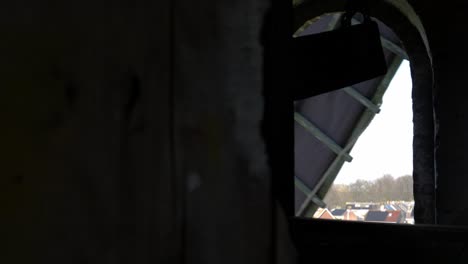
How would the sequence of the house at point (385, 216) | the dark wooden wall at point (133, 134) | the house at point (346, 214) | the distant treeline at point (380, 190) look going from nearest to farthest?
the dark wooden wall at point (133, 134) < the house at point (385, 216) < the house at point (346, 214) < the distant treeline at point (380, 190)

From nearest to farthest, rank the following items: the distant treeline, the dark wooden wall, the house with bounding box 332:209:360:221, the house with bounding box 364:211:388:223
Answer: the dark wooden wall → the house with bounding box 364:211:388:223 → the house with bounding box 332:209:360:221 → the distant treeline

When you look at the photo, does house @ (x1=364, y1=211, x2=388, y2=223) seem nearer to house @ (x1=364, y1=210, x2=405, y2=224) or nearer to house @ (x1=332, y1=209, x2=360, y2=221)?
house @ (x1=364, y1=210, x2=405, y2=224)

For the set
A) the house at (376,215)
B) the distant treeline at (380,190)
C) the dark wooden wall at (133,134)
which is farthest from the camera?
the distant treeline at (380,190)

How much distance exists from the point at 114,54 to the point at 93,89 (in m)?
0.05

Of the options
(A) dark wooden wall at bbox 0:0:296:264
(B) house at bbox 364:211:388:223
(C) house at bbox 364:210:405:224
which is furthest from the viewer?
(B) house at bbox 364:211:388:223

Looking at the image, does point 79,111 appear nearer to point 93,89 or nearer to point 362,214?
point 93,89

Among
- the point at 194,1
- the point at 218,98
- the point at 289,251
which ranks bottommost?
the point at 289,251

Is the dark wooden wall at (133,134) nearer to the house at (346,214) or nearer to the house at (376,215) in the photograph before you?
the house at (376,215)

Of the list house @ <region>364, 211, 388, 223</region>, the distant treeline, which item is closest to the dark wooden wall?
house @ <region>364, 211, 388, 223</region>

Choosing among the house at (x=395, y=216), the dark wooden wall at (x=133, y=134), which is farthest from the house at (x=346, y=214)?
the dark wooden wall at (x=133, y=134)

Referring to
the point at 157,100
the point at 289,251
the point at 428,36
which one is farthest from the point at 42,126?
the point at 428,36

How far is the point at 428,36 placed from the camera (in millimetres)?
2660

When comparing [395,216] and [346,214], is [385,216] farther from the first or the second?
[346,214]

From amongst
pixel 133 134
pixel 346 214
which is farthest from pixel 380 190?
pixel 133 134
